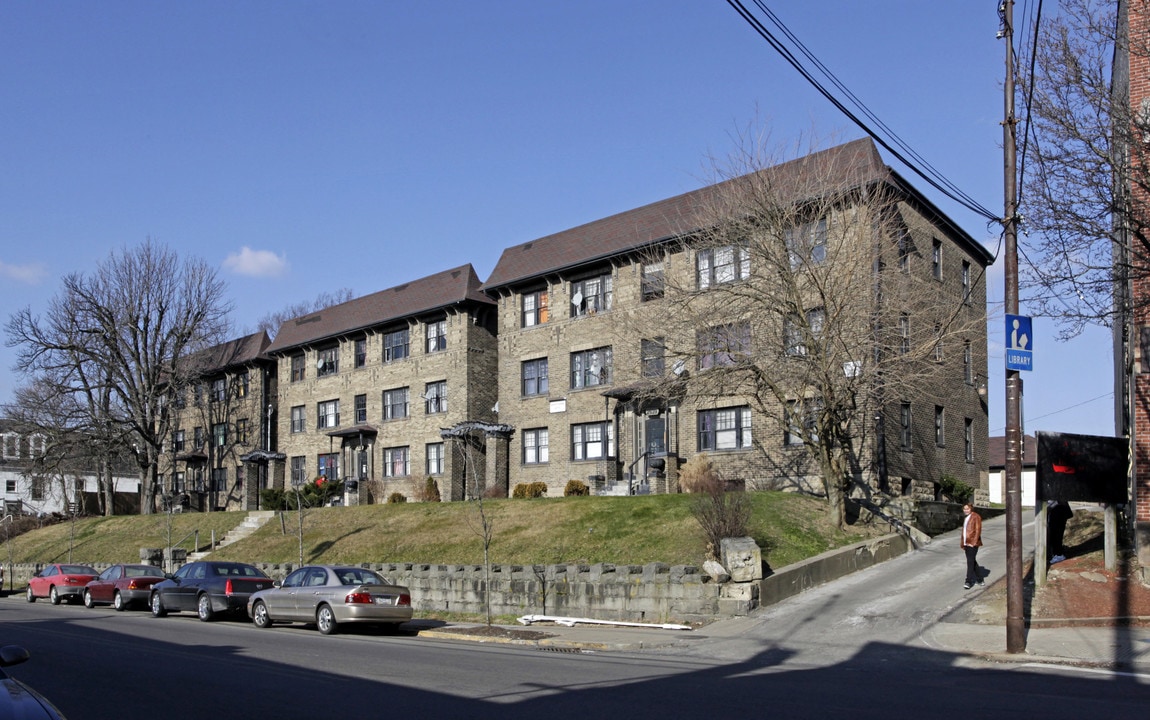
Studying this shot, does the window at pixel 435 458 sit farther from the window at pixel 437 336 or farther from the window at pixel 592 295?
the window at pixel 592 295

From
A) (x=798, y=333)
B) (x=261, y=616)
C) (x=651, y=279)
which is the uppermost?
(x=651, y=279)

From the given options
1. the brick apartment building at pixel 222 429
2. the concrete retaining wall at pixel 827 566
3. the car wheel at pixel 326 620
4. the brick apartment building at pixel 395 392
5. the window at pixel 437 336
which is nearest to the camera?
the car wheel at pixel 326 620

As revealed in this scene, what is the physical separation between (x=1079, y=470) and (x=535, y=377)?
2419 cm

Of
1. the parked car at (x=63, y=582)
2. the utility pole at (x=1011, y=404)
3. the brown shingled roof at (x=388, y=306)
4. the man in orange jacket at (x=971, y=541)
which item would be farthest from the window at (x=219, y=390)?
the utility pole at (x=1011, y=404)

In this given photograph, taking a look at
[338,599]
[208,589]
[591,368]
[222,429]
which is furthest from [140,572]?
[222,429]

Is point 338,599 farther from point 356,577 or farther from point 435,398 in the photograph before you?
point 435,398

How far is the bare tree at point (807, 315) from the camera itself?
23.8m

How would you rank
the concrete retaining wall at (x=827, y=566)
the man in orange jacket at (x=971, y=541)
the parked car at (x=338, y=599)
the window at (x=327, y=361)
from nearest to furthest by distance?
the man in orange jacket at (x=971, y=541) < the parked car at (x=338, y=599) < the concrete retaining wall at (x=827, y=566) < the window at (x=327, y=361)

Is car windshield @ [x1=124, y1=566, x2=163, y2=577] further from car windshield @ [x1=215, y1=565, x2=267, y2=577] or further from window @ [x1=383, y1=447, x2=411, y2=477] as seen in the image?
window @ [x1=383, y1=447, x2=411, y2=477]

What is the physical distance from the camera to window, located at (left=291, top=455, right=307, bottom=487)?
166 feet

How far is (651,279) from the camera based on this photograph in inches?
1206

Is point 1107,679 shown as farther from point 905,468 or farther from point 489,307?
point 489,307

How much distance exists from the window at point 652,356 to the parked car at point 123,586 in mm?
14483

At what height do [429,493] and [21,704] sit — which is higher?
[21,704]
